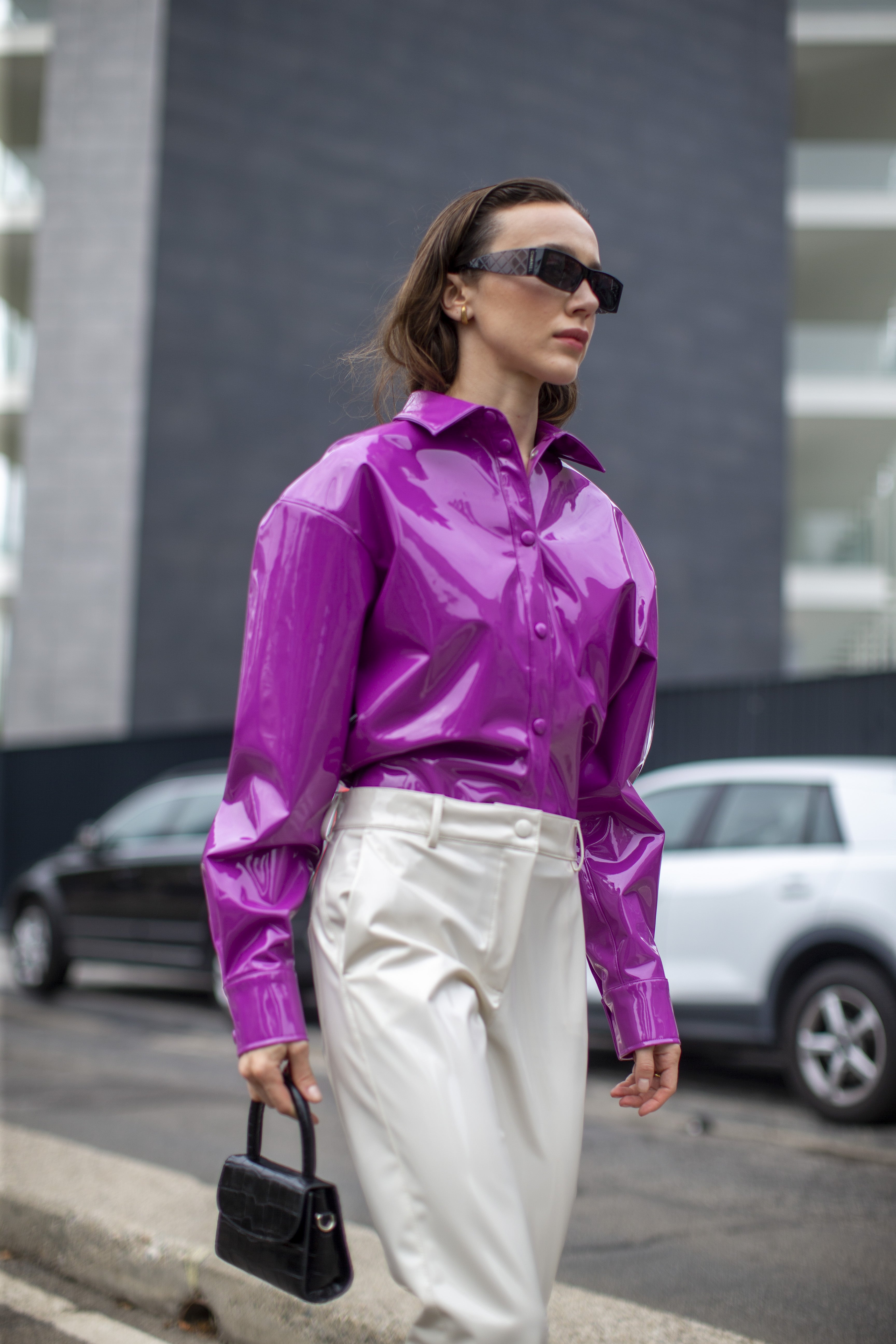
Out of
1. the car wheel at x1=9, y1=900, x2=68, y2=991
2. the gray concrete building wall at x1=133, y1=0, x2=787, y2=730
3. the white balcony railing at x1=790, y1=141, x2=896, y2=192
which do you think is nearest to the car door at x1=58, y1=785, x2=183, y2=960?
the car wheel at x1=9, y1=900, x2=68, y2=991

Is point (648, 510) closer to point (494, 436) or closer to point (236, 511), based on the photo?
point (236, 511)

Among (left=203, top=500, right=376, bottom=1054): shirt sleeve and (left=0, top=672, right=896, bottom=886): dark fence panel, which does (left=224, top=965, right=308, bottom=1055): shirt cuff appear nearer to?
(left=203, top=500, right=376, bottom=1054): shirt sleeve

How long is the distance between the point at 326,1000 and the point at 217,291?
60.6 feet

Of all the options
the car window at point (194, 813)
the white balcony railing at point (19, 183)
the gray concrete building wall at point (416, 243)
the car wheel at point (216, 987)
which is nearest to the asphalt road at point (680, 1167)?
the car wheel at point (216, 987)

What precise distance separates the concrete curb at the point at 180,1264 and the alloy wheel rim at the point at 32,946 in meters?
6.97

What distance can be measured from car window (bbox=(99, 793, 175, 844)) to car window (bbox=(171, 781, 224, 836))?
91 millimetres

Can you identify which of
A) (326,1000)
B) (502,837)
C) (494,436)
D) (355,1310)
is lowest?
(355,1310)

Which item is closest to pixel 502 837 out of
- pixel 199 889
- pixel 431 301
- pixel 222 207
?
pixel 431 301

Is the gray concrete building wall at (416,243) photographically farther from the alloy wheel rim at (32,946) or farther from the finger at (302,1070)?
the finger at (302,1070)

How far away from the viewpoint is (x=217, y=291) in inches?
752

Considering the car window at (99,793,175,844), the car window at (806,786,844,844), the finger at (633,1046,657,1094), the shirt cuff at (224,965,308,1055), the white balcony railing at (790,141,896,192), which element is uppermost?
the white balcony railing at (790,141,896,192)

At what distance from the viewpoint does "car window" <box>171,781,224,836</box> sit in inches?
396

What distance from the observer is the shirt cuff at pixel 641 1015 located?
193cm

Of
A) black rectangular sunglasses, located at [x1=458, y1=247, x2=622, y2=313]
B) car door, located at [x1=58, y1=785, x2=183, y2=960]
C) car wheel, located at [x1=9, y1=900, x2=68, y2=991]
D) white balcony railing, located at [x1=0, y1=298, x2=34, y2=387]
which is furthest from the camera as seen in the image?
white balcony railing, located at [x1=0, y1=298, x2=34, y2=387]
